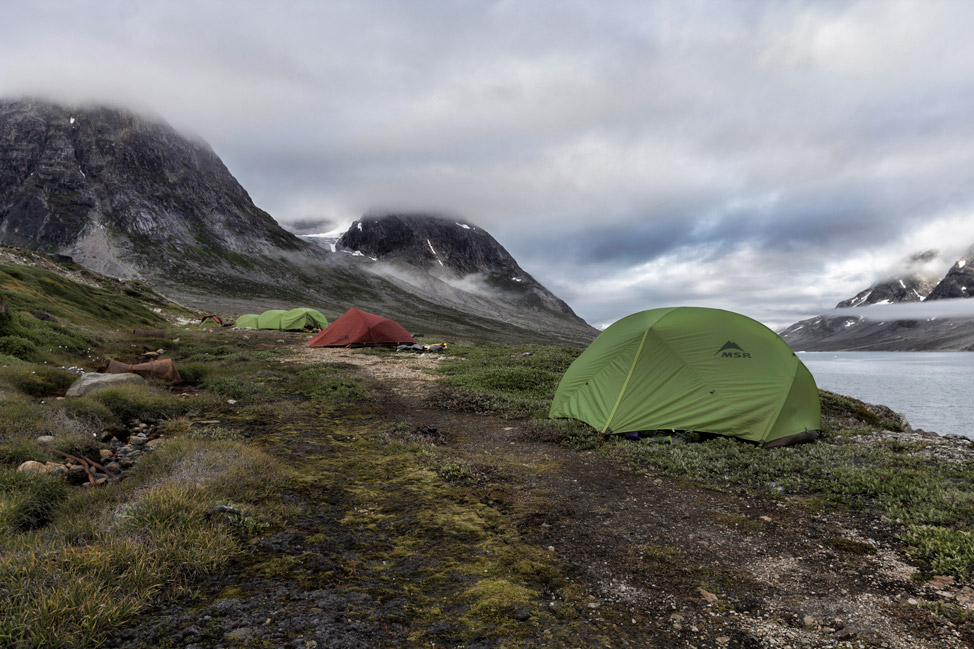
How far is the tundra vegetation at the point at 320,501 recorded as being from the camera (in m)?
3.47

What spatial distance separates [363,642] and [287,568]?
130 centimetres

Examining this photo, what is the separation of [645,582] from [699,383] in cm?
667

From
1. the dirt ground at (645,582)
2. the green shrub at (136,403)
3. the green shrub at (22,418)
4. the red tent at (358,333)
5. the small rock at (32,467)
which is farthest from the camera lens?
the red tent at (358,333)

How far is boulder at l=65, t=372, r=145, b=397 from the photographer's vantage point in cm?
977

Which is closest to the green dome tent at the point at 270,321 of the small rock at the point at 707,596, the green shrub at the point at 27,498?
the green shrub at the point at 27,498

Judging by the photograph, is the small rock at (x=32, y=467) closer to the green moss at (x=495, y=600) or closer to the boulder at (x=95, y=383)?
the boulder at (x=95, y=383)

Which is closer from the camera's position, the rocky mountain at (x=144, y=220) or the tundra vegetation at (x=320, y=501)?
the tundra vegetation at (x=320, y=501)

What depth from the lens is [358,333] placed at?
29.8m

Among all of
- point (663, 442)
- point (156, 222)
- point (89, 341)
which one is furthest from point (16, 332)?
point (156, 222)

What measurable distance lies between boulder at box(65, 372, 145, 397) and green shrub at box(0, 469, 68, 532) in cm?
542

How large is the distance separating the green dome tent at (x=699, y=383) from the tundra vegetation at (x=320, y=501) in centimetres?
63

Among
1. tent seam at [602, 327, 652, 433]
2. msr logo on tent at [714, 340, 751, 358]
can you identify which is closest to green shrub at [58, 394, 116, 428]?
tent seam at [602, 327, 652, 433]

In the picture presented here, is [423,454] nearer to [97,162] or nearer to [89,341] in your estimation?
[89,341]

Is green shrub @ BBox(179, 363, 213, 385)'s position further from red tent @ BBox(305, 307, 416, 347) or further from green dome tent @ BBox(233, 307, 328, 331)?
green dome tent @ BBox(233, 307, 328, 331)
